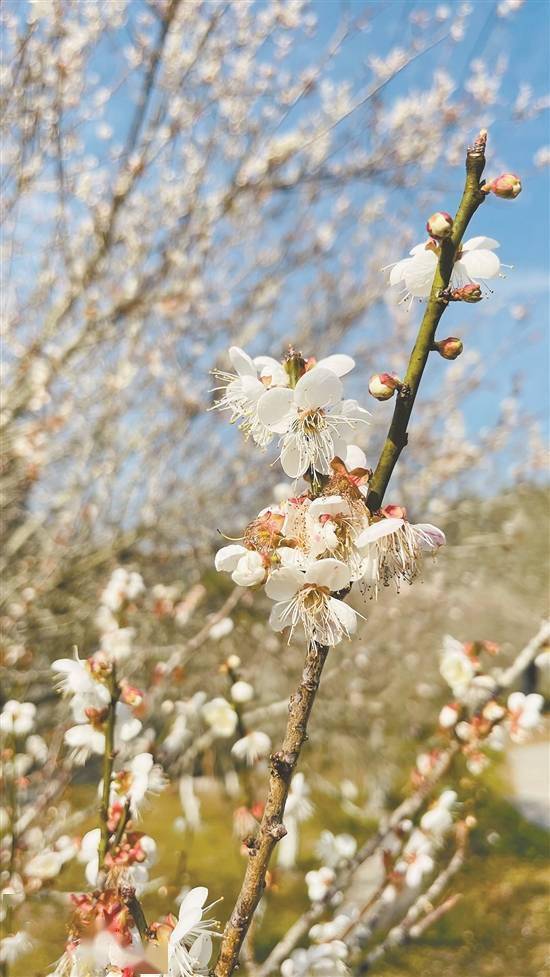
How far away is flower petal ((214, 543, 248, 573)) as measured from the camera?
2.31 ft

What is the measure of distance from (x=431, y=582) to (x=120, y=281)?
4.11m

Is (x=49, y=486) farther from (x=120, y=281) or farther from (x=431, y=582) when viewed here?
(x=431, y=582)

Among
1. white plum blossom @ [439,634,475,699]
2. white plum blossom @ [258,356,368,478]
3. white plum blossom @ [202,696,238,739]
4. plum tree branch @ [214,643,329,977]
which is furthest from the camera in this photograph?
white plum blossom @ [202,696,238,739]

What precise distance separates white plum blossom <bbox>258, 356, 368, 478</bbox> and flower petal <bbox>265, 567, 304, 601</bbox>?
0.11 m

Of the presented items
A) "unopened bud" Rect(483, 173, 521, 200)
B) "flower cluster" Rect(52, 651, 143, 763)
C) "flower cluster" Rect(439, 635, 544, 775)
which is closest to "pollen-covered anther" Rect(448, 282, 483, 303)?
"unopened bud" Rect(483, 173, 521, 200)

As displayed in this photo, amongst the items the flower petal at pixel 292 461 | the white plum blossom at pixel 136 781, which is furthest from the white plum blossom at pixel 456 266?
the white plum blossom at pixel 136 781

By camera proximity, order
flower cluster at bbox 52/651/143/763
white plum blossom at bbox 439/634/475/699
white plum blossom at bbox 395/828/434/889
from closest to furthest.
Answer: flower cluster at bbox 52/651/143/763
white plum blossom at bbox 439/634/475/699
white plum blossom at bbox 395/828/434/889

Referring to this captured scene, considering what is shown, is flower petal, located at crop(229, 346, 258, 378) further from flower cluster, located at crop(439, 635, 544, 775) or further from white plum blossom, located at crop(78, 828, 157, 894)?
flower cluster, located at crop(439, 635, 544, 775)

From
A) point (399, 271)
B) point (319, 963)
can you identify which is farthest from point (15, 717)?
point (399, 271)

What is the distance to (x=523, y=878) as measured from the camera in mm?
5746

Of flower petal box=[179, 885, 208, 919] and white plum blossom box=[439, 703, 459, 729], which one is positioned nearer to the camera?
flower petal box=[179, 885, 208, 919]

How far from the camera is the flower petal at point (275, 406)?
2.34 ft

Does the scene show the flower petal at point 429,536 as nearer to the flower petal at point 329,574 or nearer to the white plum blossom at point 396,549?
the white plum blossom at point 396,549

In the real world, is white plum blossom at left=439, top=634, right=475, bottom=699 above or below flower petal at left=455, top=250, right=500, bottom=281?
below
